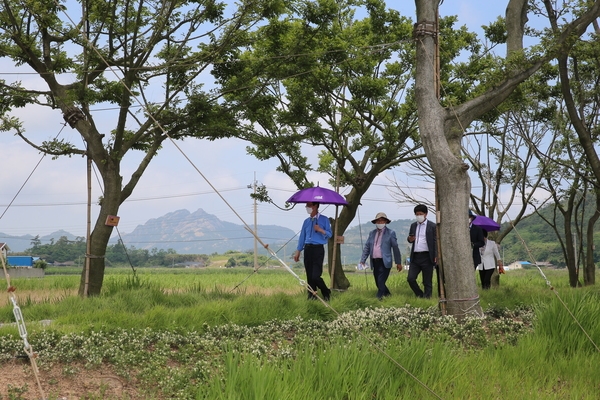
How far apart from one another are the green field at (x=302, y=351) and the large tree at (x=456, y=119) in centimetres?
71

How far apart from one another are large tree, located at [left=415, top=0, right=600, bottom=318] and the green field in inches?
28.1

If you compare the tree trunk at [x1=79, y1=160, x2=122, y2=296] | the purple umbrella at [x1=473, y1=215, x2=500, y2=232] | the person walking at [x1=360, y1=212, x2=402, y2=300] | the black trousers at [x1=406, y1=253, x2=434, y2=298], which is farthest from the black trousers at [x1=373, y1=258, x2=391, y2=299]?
the tree trunk at [x1=79, y1=160, x2=122, y2=296]

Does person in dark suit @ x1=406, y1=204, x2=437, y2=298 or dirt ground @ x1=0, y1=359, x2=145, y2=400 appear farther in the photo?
person in dark suit @ x1=406, y1=204, x2=437, y2=298

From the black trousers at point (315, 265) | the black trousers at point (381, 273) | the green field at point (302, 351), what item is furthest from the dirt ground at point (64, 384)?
the black trousers at point (381, 273)

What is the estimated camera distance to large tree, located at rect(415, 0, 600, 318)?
9953mm

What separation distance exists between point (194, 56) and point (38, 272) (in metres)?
37.0

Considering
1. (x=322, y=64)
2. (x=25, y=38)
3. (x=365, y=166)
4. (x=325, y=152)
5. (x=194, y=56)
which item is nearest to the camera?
A: (x=25, y=38)

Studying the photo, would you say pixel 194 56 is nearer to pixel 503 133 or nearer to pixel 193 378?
pixel 193 378

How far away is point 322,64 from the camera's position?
1555 centimetres

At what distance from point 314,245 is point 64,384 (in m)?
6.58

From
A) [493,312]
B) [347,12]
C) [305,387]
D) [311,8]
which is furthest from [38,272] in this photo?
[305,387]

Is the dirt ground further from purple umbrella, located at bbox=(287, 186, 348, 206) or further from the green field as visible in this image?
purple umbrella, located at bbox=(287, 186, 348, 206)

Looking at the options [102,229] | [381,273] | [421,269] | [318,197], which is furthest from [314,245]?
[102,229]

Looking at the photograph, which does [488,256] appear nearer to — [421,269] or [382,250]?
[421,269]
